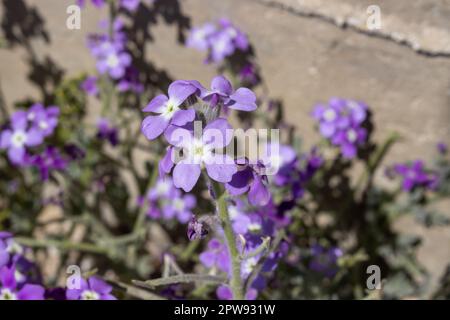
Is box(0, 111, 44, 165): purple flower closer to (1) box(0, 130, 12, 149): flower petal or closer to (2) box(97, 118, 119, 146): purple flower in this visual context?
(1) box(0, 130, 12, 149): flower petal

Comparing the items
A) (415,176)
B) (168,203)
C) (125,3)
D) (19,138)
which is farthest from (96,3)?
(415,176)

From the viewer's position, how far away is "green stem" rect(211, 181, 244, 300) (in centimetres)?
197

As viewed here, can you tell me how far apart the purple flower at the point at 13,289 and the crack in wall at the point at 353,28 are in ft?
5.55

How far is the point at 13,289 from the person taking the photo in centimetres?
239

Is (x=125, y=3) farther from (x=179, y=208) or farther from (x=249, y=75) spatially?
(x=179, y=208)

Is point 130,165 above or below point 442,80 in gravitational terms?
below

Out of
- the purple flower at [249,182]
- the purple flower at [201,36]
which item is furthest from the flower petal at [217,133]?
the purple flower at [201,36]

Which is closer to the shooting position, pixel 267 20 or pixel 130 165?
pixel 267 20

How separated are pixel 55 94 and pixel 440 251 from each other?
2563mm

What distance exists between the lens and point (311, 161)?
10.5 ft

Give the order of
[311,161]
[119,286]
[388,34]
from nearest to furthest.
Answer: [119,286] → [388,34] → [311,161]

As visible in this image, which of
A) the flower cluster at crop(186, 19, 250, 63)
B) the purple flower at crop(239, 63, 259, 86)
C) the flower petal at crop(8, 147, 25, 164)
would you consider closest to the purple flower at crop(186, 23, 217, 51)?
the flower cluster at crop(186, 19, 250, 63)
